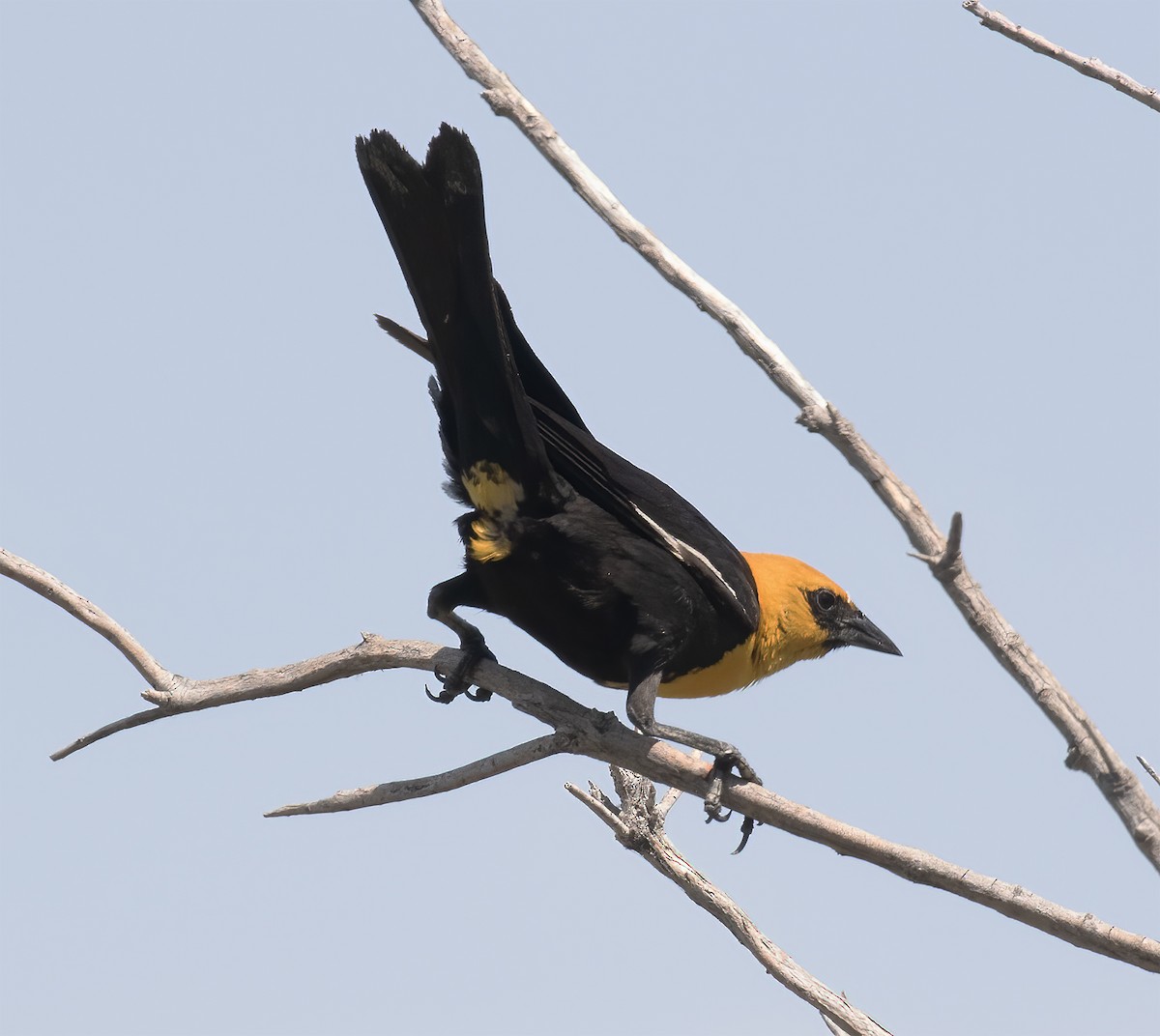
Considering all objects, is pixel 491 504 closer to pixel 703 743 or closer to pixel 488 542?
pixel 488 542

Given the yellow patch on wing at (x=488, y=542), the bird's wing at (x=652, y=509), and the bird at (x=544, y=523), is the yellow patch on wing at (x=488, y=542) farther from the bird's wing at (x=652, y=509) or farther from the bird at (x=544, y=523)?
the bird's wing at (x=652, y=509)

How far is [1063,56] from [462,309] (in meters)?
2.16

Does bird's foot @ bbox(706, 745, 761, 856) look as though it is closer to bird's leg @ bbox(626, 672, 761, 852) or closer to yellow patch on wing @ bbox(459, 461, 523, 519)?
bird's leg @ bbox(626, 672, 761, 852)

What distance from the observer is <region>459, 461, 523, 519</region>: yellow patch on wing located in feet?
17.4

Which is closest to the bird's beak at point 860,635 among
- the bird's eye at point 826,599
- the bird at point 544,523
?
the bird's eye at point 826,599

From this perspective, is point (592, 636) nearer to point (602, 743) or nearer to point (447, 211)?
point (602, 743)

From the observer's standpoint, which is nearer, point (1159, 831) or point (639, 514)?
point (1159, 831)

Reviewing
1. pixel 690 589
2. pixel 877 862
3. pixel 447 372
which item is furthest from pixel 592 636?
pixel 877 862

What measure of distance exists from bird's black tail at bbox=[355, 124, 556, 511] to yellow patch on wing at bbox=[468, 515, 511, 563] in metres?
0.06

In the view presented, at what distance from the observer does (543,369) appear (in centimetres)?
548

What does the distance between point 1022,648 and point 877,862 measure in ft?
4.67

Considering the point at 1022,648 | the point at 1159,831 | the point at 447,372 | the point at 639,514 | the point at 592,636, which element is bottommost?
the point at 1159,831

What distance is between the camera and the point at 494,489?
534 centimetres

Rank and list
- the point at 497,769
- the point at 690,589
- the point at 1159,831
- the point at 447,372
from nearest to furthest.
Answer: the point at 1159,831, the point at 497,769, the point at 447,372, the point at 690,589
